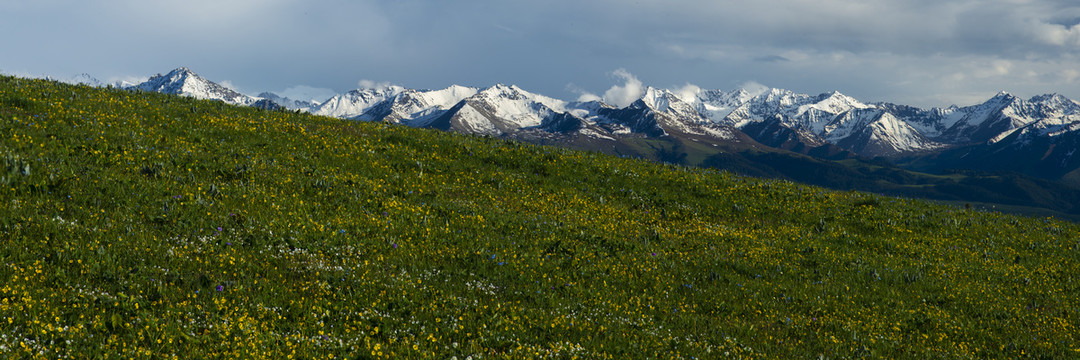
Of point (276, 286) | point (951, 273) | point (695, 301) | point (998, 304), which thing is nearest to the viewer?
point (276, 286)

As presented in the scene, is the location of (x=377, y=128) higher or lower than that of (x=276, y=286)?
higher

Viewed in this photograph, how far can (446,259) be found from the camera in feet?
34.9

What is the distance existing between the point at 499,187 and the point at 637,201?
14.2 ft

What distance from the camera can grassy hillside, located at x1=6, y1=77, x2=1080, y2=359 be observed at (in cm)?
738

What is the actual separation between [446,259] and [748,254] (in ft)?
23.1

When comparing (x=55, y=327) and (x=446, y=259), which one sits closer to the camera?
(x=55, y=327)

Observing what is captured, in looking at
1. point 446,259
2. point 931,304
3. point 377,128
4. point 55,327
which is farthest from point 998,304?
point 377,128

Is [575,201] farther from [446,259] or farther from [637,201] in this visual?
[446,259]

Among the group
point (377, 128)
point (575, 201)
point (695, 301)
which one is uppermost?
point (377, 128)

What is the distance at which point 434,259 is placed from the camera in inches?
→ 412

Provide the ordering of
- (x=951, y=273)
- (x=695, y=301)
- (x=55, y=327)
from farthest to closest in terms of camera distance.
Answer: (x=951, y=273)
(x=695, y=301)
(x=55, y=327)

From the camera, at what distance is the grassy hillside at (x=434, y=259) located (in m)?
7.38

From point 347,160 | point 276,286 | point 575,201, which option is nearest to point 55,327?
point 276,286

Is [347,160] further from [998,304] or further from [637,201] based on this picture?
[998,304]
